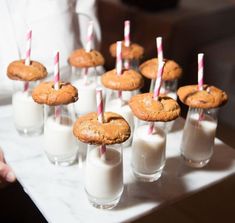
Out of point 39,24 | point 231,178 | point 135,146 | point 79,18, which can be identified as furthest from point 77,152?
point 79,18

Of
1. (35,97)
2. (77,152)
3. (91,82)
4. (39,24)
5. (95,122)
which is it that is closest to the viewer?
(95,122)

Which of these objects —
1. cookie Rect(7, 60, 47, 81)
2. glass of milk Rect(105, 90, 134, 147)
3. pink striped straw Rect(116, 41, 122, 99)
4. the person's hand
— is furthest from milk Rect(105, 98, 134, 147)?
the person's hand

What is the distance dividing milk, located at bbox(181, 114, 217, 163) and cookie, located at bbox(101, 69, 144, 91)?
0.57 ft

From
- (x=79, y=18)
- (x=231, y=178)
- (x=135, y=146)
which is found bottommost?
(x=231, y=178)

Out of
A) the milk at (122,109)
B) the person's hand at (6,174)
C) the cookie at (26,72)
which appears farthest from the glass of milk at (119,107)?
the person's hand at (6,174)

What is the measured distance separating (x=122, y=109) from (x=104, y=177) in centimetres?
28

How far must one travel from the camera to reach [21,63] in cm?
118

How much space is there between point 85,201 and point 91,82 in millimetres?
460

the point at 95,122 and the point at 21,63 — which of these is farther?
the point at 21,63

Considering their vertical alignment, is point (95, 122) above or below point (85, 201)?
above

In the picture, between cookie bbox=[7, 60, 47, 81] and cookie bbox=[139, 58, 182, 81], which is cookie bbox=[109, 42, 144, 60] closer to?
cookie bbox=[139, 58, 182, 81]

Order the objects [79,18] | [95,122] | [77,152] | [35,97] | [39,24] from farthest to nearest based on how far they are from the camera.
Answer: [79,18] < [39,24] < [77,152] < [35,97] < [95,122]

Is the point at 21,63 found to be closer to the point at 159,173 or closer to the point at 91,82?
the point at 91,82

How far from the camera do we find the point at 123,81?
1.12 meters
